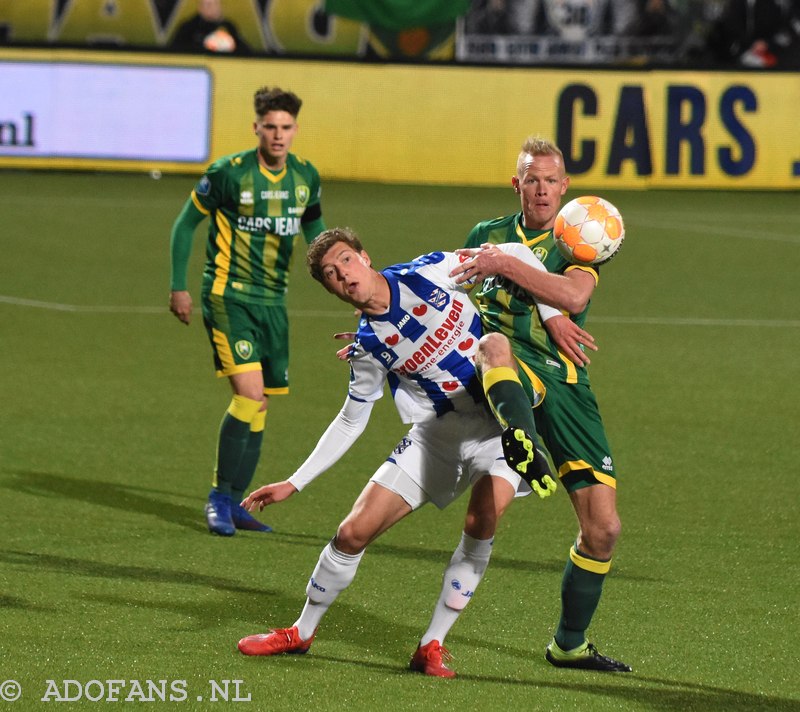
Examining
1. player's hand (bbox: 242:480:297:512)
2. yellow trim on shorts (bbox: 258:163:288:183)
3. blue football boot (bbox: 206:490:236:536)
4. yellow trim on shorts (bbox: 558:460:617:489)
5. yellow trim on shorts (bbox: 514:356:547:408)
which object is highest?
yellow trim on shorts (bbox: 258:163:288:183)

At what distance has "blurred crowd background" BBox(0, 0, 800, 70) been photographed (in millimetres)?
28438

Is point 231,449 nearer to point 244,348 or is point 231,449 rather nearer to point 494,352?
point 244,348

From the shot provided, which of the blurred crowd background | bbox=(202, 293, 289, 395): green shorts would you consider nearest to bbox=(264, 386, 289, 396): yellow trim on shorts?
bbox=(202, 293, 289, 395): green shorts

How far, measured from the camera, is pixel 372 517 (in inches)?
245

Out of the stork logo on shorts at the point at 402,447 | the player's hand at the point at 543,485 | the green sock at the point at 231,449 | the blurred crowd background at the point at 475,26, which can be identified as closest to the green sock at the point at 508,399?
the player's hand at the point at 543,485

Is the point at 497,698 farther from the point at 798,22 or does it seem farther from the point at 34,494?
the point at 798,22

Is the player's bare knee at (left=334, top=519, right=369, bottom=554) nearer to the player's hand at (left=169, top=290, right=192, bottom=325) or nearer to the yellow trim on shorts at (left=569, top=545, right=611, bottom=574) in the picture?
the yellow trim on shorts at (left=569, top=545, right=611, bottom=574)

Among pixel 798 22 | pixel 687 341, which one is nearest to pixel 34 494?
pixel 687 341

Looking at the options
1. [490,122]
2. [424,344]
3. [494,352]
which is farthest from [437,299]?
[490,122]

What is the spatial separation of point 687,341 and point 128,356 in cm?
479

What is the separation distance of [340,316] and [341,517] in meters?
6.70

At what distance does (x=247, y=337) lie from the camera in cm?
891

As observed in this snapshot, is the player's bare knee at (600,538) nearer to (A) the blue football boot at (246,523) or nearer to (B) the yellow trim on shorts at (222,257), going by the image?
(A) the blue football boot at (246,523)

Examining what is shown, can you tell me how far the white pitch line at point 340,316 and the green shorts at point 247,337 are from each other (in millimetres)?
6266
